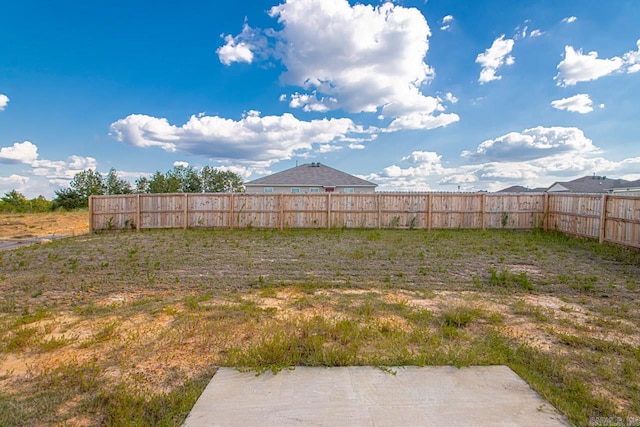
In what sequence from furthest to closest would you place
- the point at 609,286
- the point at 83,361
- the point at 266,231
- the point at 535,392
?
the point at 266,231 < the point at 609,286 < the point at 83,361 < the point at 535,392

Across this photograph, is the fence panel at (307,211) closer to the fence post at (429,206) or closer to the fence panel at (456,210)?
the fence post at (429,206)

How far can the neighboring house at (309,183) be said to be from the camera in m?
20.1

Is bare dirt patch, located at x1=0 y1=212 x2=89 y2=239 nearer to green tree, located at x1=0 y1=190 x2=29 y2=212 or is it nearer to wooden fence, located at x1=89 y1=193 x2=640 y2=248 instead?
wooden fence, located at x1=89 y1=193 x2=640 y2=248

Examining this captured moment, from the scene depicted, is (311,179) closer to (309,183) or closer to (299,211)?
(309,183)

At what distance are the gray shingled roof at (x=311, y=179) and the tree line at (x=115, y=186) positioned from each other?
15674 mm

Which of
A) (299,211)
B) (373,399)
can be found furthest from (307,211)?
(373,399)

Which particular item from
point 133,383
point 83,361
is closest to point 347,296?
point 133,383

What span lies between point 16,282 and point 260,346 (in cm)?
536

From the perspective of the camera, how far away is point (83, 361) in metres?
2.48

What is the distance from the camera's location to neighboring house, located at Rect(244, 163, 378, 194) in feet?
65.9

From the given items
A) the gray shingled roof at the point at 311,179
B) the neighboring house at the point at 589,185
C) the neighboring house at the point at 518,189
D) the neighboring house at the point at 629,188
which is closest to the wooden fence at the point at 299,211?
the gray shingled roof at the point at 311,179

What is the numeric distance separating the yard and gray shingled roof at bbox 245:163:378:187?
13813 millimetres

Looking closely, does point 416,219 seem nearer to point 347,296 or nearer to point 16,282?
point 347,296

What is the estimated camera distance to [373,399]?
1899 mm
